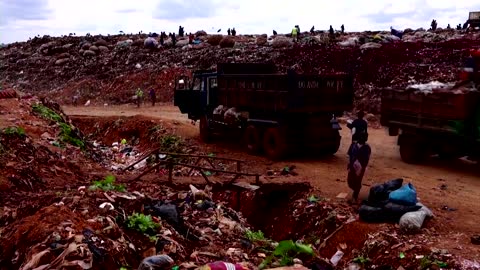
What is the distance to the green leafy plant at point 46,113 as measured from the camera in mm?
17141

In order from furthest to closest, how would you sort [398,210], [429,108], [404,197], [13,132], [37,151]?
[429,108]
[13,132]
[37,151]
[404,197]
[398,210]

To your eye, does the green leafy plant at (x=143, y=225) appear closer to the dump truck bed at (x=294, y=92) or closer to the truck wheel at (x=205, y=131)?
the dump truck bed at (x=294, y=92)

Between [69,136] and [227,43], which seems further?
[227,43]

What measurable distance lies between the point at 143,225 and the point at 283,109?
666 cm

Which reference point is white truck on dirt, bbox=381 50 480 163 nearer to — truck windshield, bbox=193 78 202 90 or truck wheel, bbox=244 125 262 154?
truck wheel, bbox=244 125 262 154

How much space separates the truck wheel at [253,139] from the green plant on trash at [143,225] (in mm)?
7371

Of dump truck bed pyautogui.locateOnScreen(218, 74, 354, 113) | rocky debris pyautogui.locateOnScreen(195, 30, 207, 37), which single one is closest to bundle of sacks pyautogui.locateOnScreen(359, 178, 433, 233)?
dump truck bed pyautogui.locateOnScreen(218, 74, 354, 113)

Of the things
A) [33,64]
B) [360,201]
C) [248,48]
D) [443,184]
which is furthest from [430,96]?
[33,64]

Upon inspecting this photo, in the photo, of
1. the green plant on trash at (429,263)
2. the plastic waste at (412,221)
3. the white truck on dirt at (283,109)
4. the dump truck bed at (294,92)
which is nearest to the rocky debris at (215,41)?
the white truck on dirt at (283,109)

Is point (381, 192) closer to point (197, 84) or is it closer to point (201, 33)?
point (197, 84)

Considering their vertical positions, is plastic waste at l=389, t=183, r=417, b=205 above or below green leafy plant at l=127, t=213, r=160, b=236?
above


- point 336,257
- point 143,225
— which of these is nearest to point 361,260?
point 336,257

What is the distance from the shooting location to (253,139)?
A: 1508 cm

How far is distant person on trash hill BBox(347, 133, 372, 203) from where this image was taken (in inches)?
374
